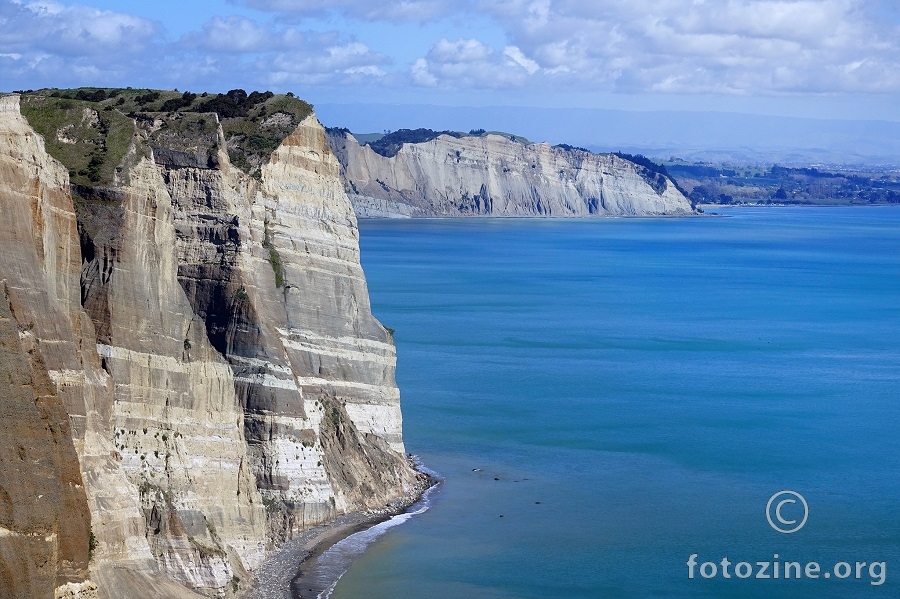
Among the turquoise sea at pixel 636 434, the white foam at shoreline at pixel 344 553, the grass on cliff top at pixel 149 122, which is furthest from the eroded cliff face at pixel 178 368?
the turquoise sea at pixel 636 434

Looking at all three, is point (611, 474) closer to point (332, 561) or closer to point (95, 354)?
point (332, 561)

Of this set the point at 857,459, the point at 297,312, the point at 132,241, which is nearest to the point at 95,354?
→ the point at 132,241

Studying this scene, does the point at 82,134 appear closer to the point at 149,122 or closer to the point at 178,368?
the point at 149,122

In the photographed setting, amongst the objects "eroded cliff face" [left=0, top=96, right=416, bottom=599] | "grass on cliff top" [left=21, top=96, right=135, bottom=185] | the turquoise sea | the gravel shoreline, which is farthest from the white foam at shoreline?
"grass on cliff top" [left=21, top=96, right=135, bottom=185]

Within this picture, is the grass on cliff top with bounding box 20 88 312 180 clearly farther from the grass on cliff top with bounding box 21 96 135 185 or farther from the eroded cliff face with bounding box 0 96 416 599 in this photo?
the eroded cliff face with bounding box 0 96 416 599

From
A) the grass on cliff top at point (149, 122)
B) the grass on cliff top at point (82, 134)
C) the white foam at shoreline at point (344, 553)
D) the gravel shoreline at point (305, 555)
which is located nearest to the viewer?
the grass on cliff top at point (82, 134)

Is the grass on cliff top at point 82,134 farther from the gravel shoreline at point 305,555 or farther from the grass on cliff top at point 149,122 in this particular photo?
the gravel shoreline at point 305,555
